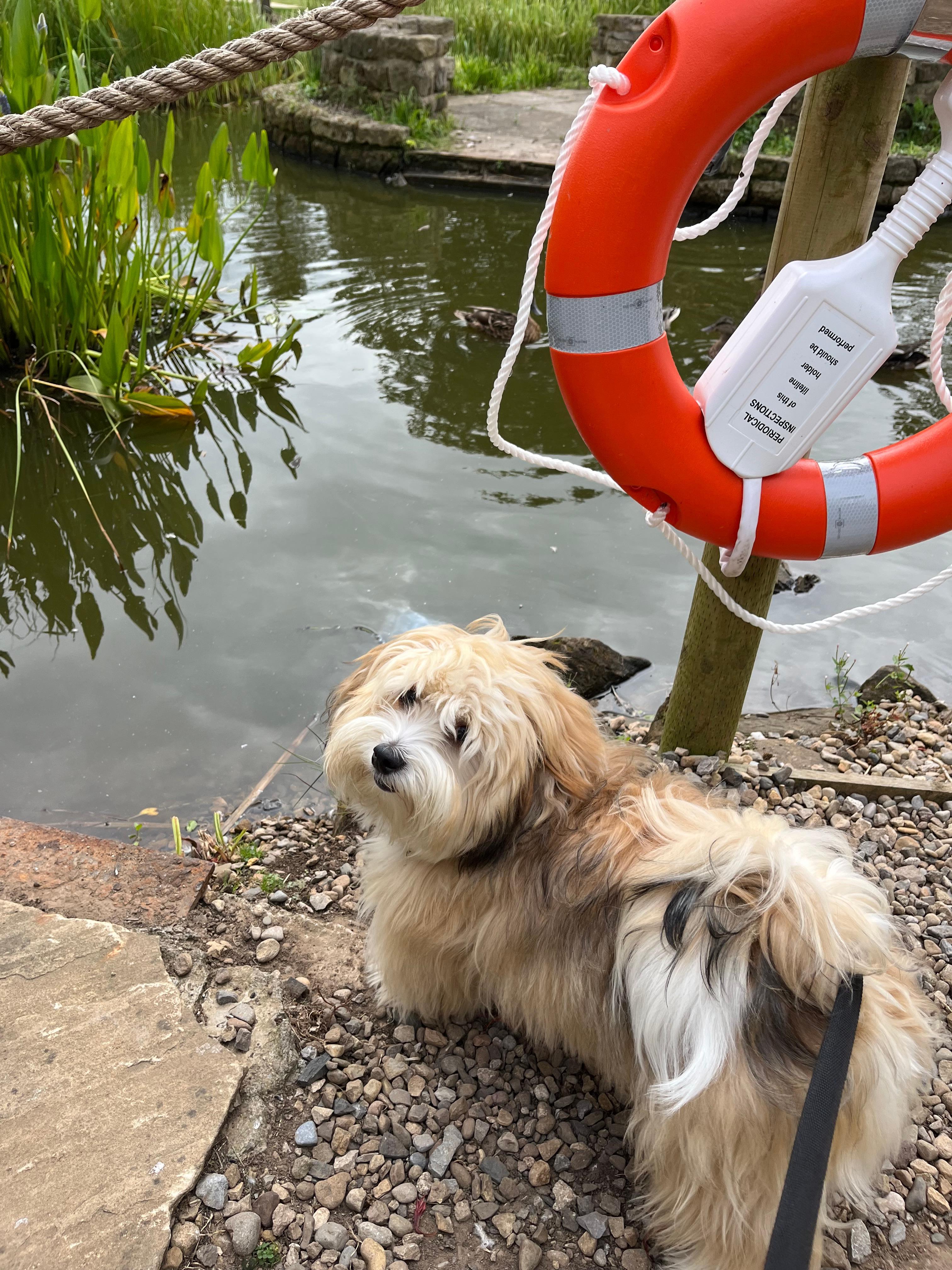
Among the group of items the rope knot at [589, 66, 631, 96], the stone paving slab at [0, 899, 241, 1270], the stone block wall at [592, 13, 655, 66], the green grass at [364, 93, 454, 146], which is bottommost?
the stone paving slab at [0, 899, 241, 1270]

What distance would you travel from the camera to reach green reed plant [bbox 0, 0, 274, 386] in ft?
14.2

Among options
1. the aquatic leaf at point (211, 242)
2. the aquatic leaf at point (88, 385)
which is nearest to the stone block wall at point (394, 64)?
the aquatic leaf at point (211, 242)

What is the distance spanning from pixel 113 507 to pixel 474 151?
704 cm

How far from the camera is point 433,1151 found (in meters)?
1.87

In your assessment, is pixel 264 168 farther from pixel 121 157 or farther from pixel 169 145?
pixel 121 157

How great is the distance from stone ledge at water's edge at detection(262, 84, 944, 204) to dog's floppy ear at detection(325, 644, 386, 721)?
7.68 meters

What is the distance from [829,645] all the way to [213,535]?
2836mm

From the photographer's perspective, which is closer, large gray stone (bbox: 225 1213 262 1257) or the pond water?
large gray stone (bbox: 225 1213 262 1257)

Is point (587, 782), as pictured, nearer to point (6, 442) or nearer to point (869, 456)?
point (869, 456)

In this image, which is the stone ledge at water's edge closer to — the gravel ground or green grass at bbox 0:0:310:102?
green grass at bbox 0:0:310:102

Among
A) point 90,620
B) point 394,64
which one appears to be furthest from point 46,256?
point 394,64

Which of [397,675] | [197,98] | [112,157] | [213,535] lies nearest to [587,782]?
[397,675]

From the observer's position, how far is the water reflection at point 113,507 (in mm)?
4031

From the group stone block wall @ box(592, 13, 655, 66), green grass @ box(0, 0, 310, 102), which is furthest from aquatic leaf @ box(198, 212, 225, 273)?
stone block wall @ box(592, 13, 655, 66)
